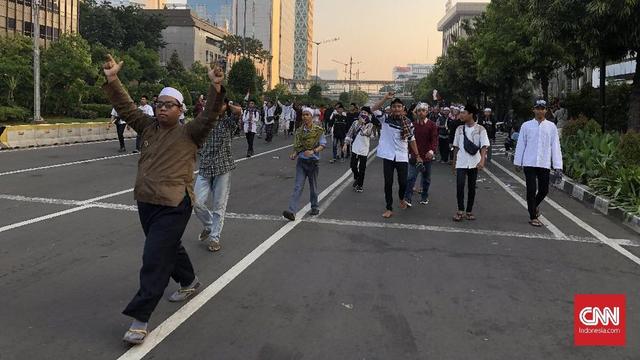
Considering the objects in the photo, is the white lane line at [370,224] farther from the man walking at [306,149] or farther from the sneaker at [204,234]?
the sneaker at [204,234]

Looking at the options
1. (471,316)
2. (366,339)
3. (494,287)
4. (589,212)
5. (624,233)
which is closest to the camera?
(366,339)

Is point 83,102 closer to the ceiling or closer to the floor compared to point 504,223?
closer to the ceiling

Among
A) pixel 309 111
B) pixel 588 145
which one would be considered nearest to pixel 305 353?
pixel 309 111

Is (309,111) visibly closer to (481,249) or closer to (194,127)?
(481,249)

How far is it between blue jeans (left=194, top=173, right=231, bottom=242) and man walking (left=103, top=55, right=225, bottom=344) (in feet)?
7.95

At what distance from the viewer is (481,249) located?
7.33 meters

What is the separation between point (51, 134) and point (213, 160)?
53.4 ft

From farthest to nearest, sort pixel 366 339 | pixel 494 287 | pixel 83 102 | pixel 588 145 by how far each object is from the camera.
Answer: pixel 83 102
pixel 588 145
pixel 494 287
pixel 366 339

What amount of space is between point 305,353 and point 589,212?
25.9ft

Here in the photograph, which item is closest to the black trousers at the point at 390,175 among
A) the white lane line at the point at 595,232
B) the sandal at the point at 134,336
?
the white lane line at the point at 595,232

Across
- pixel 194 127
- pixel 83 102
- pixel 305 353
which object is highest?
pixel 83 102

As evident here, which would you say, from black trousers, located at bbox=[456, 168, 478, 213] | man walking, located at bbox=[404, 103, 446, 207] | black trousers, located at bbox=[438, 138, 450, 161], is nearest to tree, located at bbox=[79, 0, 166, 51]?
black trousers, located at bbox=[438, 138, 450, 161]

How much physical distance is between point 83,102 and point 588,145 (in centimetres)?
3307

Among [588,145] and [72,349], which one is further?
[588,145]
